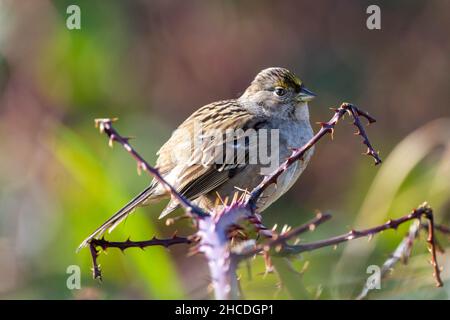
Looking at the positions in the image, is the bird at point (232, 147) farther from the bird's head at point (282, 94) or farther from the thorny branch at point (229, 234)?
the thorny branch at point (229, 234)

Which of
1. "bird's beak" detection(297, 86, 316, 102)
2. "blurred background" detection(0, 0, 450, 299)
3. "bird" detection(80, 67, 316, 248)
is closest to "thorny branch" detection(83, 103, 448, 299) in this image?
"bird" detection(80, 67, 316, 248)

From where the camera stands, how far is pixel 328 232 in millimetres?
4164

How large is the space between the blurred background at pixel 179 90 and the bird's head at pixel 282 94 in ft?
1.63

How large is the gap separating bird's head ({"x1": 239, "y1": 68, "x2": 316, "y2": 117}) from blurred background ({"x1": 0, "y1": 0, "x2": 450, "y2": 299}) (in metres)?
0.50

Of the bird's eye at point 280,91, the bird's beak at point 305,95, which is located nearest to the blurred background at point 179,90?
the bird's beak at point 305,95

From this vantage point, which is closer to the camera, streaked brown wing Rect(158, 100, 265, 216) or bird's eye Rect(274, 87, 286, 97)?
streaked brown wing Rect(158, 100, 265, 216)

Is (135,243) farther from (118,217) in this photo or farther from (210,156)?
(210,156)

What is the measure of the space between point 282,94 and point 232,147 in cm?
43

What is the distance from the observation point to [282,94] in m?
3.82

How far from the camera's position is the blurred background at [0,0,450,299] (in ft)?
13.4

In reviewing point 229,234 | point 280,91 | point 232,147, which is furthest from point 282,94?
point 229,234

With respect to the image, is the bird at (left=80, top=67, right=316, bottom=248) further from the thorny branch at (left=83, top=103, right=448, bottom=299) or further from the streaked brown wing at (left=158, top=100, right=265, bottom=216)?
the thorny branch at (left=83, top=103, right=448, bottom=299)
